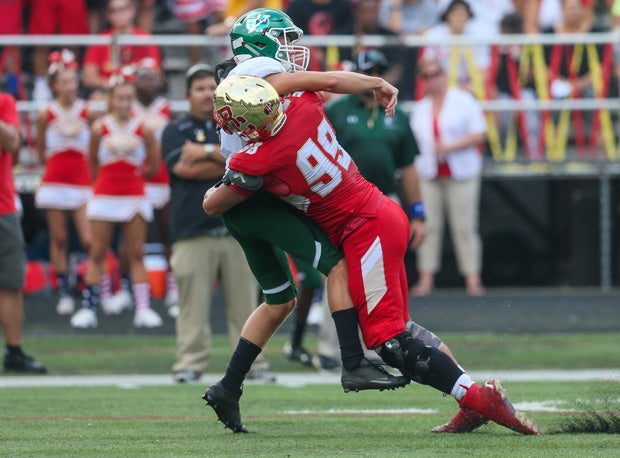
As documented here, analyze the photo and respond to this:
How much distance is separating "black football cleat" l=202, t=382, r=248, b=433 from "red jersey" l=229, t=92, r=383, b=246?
0.94 m

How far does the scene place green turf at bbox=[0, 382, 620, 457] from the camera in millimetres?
6258

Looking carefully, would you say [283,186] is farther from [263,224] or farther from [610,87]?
[610,87]

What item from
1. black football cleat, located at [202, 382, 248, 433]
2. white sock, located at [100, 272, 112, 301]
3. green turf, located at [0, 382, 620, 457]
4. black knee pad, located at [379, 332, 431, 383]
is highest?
black knee pad, located at [379, 332, 431, 383]

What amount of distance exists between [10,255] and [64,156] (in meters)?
3.67

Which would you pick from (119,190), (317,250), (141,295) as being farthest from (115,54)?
(317,250)

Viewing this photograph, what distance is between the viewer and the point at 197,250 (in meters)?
10.2

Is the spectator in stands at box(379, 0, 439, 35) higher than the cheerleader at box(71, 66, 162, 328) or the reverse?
higher

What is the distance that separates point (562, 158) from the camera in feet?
49.9

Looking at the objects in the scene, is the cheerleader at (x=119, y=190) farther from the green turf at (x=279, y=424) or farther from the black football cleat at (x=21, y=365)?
the green turf at (x=279, y=424)

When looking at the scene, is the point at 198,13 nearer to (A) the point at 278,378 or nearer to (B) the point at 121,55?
(B) the point at 121,55

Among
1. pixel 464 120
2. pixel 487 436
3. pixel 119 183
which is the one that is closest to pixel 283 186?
pixel 487 436

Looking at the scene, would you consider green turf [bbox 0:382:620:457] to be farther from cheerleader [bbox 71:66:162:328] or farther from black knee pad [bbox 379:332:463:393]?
cheerleader [bbox 71:66:162:328]

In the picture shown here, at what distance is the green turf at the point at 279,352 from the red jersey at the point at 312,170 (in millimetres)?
4477

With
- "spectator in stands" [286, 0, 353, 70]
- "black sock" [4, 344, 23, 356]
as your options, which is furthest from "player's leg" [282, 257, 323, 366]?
"spectator in stands" [286, 0, 353, 70]
